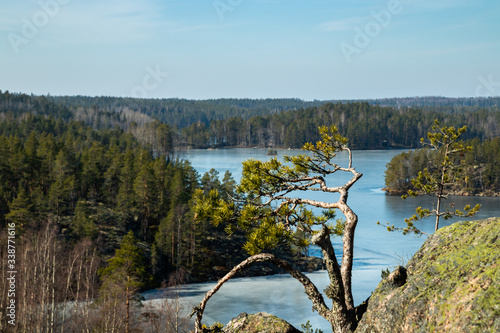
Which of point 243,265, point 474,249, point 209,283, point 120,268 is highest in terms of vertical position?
point 474,249

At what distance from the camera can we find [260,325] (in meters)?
5.55

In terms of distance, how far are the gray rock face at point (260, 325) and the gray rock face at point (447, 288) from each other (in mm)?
883

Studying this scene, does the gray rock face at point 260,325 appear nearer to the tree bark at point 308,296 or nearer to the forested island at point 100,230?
the tree bark at point 308,296

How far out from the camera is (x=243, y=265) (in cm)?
527

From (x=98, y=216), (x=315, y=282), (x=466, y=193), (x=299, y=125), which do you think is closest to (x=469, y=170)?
(x=466, y=193)

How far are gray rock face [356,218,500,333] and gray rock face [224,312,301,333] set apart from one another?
88 cm

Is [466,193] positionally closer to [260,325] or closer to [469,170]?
[469,170]

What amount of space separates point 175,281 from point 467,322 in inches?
1577

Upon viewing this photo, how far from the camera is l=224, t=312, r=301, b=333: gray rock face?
545 centimetres

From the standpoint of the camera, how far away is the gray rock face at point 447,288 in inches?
158

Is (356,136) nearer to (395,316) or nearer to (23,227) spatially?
(23,227)

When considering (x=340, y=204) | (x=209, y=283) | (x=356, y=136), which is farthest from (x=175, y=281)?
(x=356, y=136)

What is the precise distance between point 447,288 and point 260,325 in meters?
2.12

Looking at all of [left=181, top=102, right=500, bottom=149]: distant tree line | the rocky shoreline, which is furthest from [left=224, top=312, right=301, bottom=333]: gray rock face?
[left=181, top=102, right=500, bottom=149]: distant tree line
